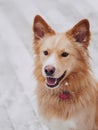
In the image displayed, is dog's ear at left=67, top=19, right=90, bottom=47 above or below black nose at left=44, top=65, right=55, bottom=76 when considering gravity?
above

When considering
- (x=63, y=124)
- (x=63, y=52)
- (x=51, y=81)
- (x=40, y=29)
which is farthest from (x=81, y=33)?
(x=63, y=124)

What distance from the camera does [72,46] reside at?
4062mm

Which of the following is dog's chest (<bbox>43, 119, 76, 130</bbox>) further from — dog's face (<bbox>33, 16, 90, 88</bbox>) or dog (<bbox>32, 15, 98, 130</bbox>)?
dog's face (<bbox>33, 16, 90, 88</bbox>)

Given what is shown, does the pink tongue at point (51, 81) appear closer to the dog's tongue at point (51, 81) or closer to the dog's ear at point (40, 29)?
the dog's tongue at point (51, 81)

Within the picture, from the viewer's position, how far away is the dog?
399 centimetres

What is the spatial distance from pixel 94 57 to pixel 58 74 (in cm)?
197

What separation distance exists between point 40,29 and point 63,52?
385 mm

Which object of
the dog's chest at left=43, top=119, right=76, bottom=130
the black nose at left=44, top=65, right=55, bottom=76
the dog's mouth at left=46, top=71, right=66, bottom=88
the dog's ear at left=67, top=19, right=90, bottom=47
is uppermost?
the dog's ear at left=67, top=19, right=90, bottom=47

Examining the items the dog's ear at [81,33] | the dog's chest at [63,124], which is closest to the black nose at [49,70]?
the dog's ear at [81,33]

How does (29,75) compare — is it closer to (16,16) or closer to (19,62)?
(19,62)

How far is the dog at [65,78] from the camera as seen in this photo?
3.99 meters

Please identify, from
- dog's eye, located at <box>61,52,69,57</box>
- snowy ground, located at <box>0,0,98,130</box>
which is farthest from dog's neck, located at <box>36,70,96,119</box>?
snowy ground, located at <box>0,0,98,130</box>

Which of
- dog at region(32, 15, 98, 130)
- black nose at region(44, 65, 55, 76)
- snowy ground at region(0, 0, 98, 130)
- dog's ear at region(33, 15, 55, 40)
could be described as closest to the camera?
black nose at region(44, 65, 55, 76)

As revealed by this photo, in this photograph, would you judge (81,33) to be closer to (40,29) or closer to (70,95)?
(40,29)
